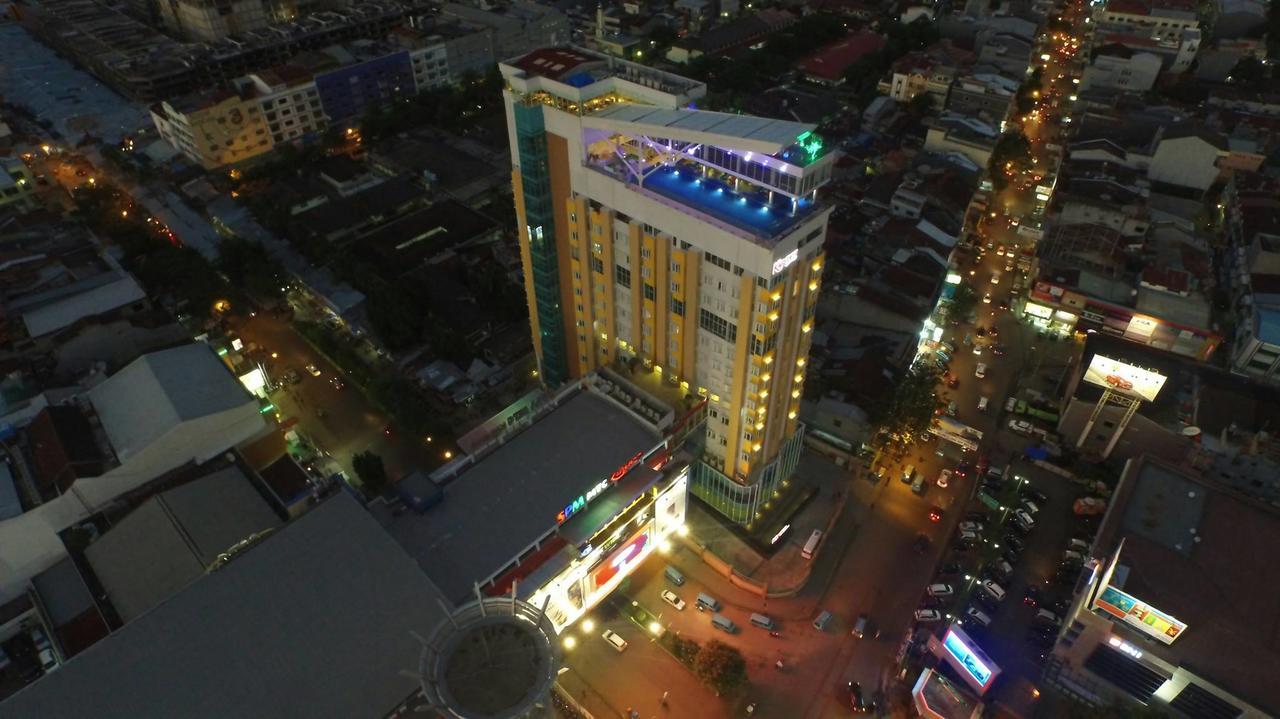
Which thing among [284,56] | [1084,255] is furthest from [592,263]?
[284,56]

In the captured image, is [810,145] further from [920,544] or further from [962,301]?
[962,301]

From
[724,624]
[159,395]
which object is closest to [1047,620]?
[724,624]

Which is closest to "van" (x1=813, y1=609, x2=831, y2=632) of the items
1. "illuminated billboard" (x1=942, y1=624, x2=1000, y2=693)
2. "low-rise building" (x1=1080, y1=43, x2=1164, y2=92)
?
"illuminated billboard" (x1=942, y1=624, x2=1000, y2=693)

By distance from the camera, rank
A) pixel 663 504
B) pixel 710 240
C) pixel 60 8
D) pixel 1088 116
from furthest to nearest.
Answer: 1. pixel 60 8
2. pixel 1088 116
3. pixel 663 504
4. pixel 710 240

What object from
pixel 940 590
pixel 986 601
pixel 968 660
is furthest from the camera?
pixel 940 590

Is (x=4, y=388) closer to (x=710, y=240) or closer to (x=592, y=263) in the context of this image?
(x=592, y=263)

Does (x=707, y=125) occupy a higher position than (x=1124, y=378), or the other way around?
(x=707, y=125)

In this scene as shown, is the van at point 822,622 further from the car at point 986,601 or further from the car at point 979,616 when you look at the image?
the car at point 986,601
